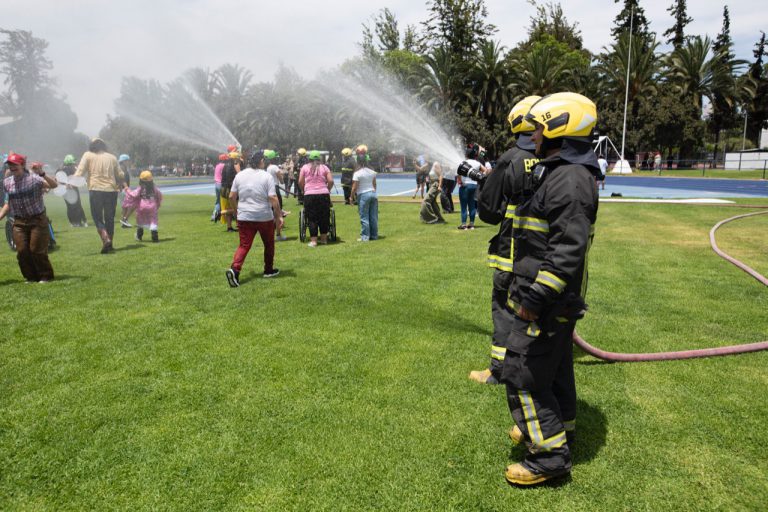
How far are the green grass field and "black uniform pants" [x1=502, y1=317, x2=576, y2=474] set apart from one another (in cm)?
21

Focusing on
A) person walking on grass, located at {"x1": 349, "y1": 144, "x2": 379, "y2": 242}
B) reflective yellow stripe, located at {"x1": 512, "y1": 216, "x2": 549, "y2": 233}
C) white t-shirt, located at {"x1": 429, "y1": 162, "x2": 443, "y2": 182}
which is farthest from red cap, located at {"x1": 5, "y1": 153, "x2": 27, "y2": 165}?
white t-shirt, located at {"x1": 429, "y1": 162, "x2": 443, "y2": 182}

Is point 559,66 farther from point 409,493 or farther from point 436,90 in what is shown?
point 409,493

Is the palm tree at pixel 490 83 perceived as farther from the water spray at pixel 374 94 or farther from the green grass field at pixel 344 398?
the green grass field at pixel 344 398

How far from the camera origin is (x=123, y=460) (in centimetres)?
336

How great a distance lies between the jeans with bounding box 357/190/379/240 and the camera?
11242mm

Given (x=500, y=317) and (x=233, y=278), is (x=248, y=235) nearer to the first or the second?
(x=233, y=278)

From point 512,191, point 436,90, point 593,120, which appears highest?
point 436,90

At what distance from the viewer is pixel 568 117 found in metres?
2.90

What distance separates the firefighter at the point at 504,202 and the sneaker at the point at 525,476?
0.99 m

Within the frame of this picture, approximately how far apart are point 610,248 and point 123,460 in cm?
950

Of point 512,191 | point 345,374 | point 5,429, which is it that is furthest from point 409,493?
point 5,429

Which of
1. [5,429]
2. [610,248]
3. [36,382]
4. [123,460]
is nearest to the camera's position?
[123,460]

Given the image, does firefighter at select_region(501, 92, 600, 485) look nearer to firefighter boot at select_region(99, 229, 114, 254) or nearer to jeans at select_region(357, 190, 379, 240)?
jeans at select_region(357, 190, 379, 240)

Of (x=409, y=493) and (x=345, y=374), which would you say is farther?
(x=345, y=374)
